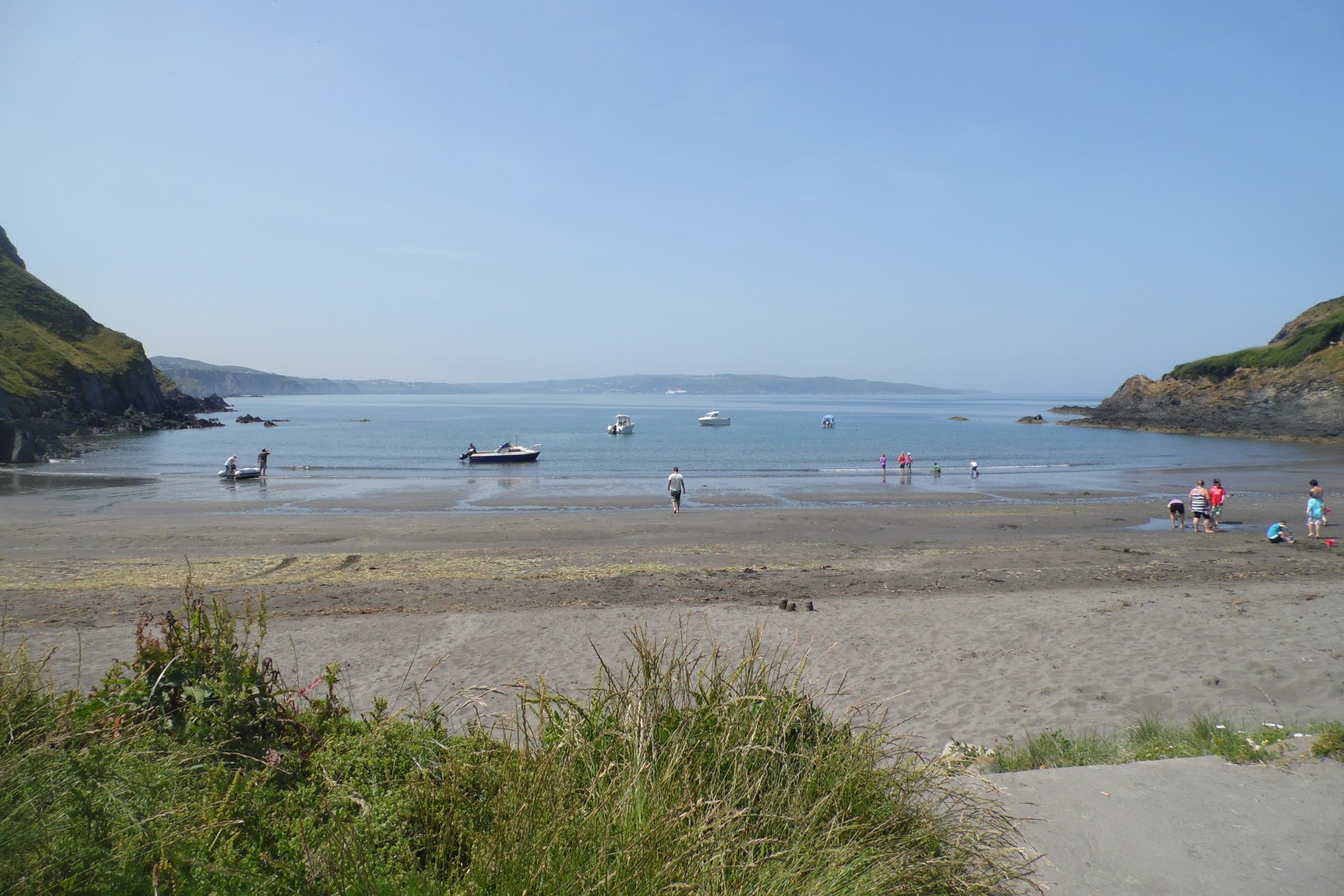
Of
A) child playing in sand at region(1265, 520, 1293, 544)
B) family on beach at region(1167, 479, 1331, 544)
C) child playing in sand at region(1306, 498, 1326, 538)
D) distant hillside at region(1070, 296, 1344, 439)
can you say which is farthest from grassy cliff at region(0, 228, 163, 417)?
distant hillside at region(1070, 296, 1344, 439)

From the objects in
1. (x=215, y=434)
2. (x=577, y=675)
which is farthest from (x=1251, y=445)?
(x=215, y=434)

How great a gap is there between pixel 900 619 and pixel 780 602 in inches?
77.6

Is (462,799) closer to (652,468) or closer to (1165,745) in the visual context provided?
(1165,745)

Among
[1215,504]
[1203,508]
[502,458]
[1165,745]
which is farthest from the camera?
[502,458]

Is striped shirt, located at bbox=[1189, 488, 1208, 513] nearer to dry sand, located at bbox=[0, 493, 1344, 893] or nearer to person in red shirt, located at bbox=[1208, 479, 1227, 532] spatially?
person in red shirt, located at bbox=[1208, 479, 1227, 532]

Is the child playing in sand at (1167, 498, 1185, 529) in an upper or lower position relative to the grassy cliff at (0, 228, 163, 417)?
lower

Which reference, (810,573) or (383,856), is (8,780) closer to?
(383,856)

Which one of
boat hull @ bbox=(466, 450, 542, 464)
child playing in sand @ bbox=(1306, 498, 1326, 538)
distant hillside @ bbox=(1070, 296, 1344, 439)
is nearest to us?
child playing in sand @ bbox=(1306, 498, 1326, 538)

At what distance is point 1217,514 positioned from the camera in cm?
2308

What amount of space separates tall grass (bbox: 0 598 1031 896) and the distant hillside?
75731mm

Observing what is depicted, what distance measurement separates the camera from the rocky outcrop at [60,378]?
50594mm

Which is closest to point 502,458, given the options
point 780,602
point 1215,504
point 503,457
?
point 503,457

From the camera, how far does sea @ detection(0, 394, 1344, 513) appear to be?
33031mm

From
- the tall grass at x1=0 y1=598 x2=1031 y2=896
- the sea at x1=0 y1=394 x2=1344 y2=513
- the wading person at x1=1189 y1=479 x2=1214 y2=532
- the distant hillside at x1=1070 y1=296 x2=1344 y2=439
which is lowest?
the sea at x1=0 y1=394 x2=1344 y2=513
